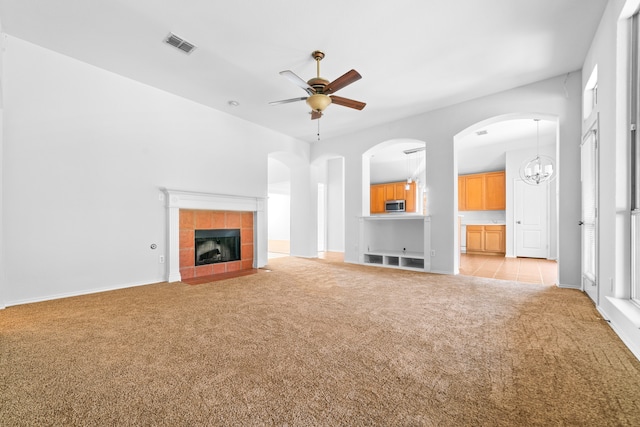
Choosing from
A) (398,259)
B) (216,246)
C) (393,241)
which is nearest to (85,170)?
(216,246)

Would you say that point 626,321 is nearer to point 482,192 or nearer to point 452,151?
point 452,151

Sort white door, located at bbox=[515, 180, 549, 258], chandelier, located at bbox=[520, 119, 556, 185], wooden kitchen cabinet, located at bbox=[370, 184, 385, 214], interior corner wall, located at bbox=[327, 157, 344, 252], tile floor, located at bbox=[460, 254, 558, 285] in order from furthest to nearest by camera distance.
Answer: wooden kitchen cabinet, located at bbox=[370, 184, 385, 214] < interior corner wall, located at bbox=[327, 157, 344, 252] < white door, located at bbox=[515, 180, 549, 258] < chandelier, located at bbox=[520, 119, 556, 185] < tile floor, located at bbox=[460, 254, 558, 285]

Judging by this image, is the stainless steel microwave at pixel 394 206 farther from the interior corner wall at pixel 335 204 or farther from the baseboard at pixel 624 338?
the baseboard at pixel 624 338

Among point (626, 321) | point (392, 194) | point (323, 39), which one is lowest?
point (626, 321)

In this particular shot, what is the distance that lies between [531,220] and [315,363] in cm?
765

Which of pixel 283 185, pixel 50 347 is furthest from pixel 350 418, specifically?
pixel 283 185

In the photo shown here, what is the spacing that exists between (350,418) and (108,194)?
4.01 meters

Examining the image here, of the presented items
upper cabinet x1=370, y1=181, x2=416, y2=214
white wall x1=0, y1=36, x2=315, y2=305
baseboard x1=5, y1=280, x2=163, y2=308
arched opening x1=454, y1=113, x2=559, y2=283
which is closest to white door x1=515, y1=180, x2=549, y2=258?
arched opening x1=454, y1=113, x2=559, y2=283

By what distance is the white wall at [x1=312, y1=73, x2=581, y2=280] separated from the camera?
148 inches

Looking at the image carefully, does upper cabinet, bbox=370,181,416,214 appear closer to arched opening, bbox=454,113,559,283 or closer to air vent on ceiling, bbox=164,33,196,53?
arched opening, bbox=454,113,559,283

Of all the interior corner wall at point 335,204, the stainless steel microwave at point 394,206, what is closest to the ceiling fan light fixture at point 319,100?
the interior corner wall at point 335,204

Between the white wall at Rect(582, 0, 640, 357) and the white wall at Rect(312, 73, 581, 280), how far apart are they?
1.34 meters

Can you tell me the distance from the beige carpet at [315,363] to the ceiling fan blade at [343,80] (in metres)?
2.35

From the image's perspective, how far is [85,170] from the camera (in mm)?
3498
